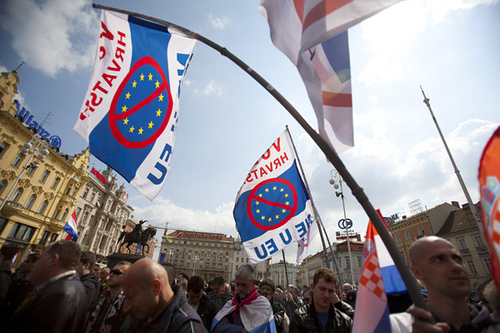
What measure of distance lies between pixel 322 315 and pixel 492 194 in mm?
2803

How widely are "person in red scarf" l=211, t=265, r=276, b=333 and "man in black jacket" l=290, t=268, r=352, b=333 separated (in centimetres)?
53

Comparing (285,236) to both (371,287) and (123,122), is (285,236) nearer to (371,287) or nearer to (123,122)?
(371,287)

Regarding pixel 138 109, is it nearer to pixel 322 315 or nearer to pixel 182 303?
pixel 182 303

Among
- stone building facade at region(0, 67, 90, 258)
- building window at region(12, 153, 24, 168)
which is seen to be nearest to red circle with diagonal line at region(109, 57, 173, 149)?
stone building facade at region(0, 67, 90, 258)

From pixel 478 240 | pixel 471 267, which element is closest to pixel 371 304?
pixel 478 240

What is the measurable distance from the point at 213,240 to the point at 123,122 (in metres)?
88.8

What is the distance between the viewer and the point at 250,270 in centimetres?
384

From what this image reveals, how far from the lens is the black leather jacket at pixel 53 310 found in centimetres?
199

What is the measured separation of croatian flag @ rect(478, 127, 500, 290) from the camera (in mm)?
925

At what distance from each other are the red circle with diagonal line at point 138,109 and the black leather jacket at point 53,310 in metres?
2.05

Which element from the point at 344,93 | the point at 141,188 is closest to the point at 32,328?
the point at 141,188

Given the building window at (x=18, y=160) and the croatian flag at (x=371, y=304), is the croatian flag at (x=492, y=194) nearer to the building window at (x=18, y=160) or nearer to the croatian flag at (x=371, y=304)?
the croatian flag at (x=371, y=304)

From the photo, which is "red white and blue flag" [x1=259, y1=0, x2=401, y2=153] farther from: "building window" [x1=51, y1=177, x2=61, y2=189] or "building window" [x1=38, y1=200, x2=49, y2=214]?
"building window" [x1=51, y1=177, x2=61, y2=189]

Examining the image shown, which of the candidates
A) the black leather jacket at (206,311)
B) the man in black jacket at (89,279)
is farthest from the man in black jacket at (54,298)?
the black leather jacket at (206,311)
